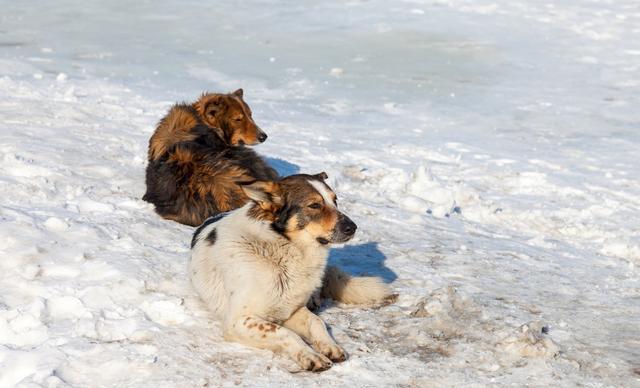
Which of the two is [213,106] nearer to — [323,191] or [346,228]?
[323,191]

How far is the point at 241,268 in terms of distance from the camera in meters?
5.37

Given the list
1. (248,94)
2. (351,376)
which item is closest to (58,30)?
(248,94)

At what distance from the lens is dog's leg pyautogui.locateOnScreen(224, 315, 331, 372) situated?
4.93 meters

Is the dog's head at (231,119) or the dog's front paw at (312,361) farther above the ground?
the dog's head at (231,119)

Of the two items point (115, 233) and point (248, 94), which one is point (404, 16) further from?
point (115, 233)

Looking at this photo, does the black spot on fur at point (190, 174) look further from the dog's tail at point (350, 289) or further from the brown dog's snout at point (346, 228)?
the brown dog's snout at point (346, 228)

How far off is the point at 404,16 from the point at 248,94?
7.54m

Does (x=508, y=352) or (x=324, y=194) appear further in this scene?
(x=324, y=194)

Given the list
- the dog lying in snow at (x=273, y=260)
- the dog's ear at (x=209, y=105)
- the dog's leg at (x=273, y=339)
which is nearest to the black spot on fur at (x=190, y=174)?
the dog's ear at (x=209, y=105)

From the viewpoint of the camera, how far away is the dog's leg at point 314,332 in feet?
16.6

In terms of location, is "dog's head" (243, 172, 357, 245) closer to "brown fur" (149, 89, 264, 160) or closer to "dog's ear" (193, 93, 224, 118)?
"brown fur" (149, 89, 264, 160)

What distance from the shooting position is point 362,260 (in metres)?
7.10

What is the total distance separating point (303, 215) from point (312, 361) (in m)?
1.02

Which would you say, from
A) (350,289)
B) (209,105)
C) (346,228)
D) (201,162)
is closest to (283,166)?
(209,105)
